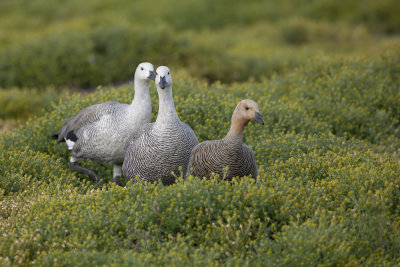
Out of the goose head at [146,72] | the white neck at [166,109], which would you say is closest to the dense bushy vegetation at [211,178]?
the white neck at [166,109]

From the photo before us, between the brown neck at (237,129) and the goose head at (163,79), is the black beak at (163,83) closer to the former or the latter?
the goose head at (163,79)

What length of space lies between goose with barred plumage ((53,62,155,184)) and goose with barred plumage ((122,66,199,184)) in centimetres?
72

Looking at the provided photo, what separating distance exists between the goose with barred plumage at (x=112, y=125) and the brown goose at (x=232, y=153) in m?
1.63

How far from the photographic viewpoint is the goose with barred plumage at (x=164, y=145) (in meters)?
7.10

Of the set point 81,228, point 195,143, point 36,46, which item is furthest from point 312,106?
point 36,46

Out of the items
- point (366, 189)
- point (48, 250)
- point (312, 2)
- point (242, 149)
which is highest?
point (312, 2)

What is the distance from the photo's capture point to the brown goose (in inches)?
248

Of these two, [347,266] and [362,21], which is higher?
[362,21]

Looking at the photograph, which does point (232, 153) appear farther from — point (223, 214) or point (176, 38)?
point (176, 38)

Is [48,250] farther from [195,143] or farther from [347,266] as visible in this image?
[347,266]

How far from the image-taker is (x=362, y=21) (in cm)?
2512

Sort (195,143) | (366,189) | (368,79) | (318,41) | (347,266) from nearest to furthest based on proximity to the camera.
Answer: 1. (347,266)
2. (366,189)
3. (195,143)
4. (368,79)
5. (318,41)

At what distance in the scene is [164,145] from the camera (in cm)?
709

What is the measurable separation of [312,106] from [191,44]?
Result: 24.1 feet
